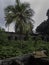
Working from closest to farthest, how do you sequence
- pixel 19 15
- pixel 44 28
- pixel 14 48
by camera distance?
pixel 14 48 → pixel 19 15 → pixel 44 28

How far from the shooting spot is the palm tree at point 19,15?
120ft

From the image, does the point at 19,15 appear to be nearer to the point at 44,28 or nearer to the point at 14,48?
the point at 14,48

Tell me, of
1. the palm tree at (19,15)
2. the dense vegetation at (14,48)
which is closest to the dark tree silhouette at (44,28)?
the palm tree at (19,15)

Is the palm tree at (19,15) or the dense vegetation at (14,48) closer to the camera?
the dense vegetation at (14,48)

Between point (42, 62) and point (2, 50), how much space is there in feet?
17.1

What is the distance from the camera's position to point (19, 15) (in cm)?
3688

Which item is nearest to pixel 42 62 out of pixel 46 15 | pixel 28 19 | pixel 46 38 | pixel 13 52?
pixel 13 52

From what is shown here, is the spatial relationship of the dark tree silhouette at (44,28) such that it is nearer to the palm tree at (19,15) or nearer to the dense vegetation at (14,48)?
the palm tree at (19,15)

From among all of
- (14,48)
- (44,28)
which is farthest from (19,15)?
(44,28)

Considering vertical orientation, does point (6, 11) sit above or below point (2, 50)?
above

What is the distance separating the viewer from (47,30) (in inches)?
2208

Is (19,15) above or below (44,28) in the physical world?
above

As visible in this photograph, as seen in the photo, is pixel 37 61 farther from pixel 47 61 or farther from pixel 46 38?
pixel 46 38

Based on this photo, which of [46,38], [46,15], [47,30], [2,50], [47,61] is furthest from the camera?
[46,15]
